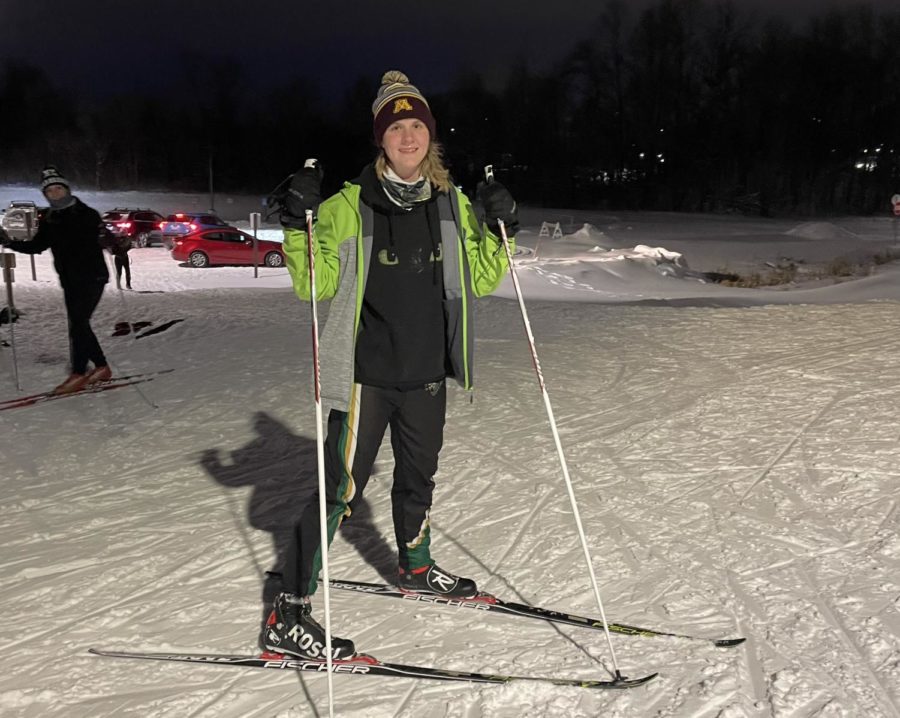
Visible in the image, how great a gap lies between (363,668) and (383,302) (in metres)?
1.34

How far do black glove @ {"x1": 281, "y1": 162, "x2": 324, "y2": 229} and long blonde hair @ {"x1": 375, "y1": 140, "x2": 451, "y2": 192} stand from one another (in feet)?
0.89

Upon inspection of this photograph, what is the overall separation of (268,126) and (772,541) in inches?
2554

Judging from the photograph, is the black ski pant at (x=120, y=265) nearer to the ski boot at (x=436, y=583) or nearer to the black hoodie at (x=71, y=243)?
the black hoodie at (x=71, y=243)

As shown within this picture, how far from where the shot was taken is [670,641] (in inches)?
114

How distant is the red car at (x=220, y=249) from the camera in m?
20.5

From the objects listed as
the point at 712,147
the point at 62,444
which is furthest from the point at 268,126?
the point at 62,444

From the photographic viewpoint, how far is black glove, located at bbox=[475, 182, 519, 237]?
292cm

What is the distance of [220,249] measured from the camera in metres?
20.8

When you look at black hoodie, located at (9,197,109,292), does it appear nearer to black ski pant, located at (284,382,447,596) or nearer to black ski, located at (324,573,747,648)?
black ski, located at (324,573,747,648)

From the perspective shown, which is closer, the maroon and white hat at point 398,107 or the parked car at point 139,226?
the maroon and white hat at point 398,107

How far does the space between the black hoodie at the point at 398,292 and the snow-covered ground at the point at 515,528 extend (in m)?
1.09

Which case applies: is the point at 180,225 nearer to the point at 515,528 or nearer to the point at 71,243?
the point at 71,243

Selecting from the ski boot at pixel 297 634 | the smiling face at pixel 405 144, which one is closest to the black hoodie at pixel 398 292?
the smiling face at pixel 405 144

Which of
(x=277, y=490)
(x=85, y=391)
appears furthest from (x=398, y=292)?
(x=85, y=391)
